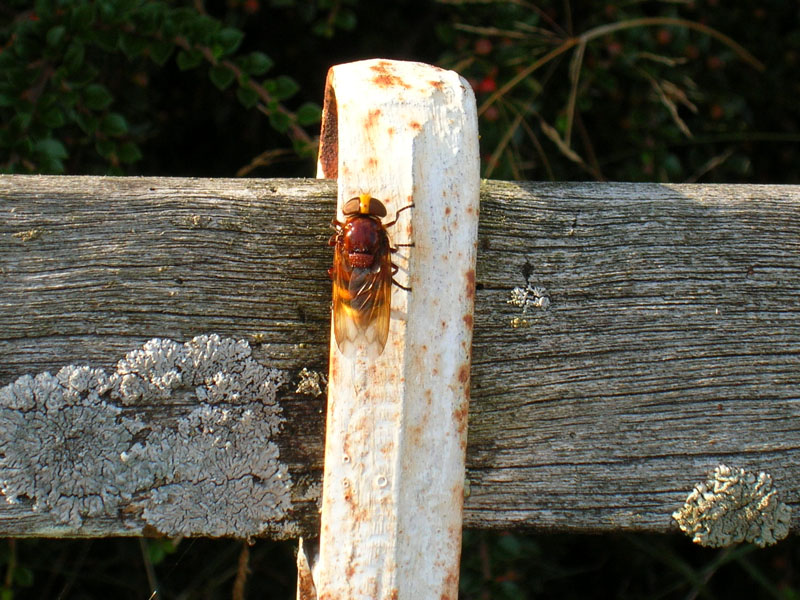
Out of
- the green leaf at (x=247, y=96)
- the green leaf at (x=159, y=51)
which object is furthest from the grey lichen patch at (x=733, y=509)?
the green leaf at (x=159, y=51)

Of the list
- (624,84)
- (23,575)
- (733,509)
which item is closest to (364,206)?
(733,509)

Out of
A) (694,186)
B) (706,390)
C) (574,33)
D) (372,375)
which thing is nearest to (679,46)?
(574,33)

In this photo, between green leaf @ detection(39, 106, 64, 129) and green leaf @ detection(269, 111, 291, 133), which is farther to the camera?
green leaf @ detection(269, 111, 291, 133)

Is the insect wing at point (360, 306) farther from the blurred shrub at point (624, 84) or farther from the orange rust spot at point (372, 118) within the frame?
the blurred shrub at point (624, 84)

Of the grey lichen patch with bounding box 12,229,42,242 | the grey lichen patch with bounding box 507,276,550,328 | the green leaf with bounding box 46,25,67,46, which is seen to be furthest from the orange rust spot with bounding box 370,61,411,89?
the green leaf with bounding box 46,25,67,46

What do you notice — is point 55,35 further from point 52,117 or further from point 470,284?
point 470,284

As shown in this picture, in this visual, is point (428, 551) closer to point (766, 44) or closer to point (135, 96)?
point (135, 96)

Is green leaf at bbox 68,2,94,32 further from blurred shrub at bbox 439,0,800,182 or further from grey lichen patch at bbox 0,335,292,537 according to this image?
grey lichen patch at bbox 0,335,292,537
